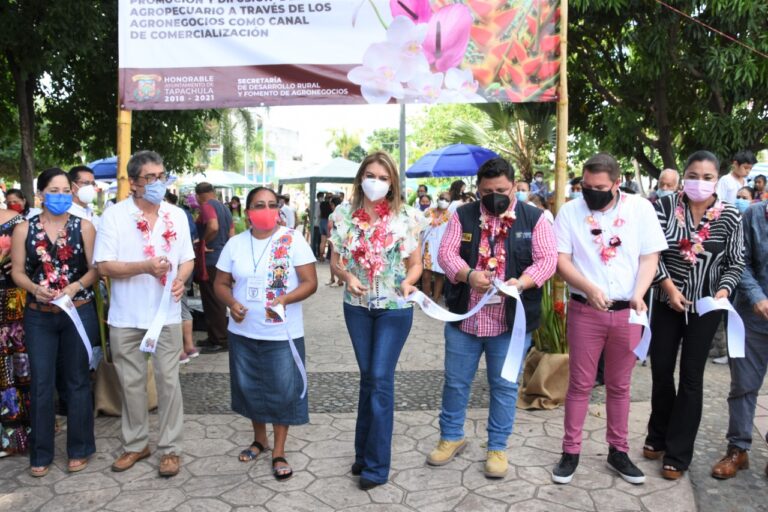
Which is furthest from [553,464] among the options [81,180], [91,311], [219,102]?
[81,180]

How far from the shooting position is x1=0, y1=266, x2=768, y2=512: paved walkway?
374 cm

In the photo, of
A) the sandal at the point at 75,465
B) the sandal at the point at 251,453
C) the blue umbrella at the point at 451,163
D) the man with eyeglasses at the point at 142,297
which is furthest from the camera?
the blue umbrella at the point at 451,163

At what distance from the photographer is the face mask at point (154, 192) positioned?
4113 mm

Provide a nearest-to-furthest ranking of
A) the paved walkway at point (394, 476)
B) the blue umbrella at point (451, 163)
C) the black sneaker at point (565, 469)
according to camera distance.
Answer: the paved walkway at point (394, 476) → the black sneaker at point (565, 469) → the blue umbrella at point (451, 163)

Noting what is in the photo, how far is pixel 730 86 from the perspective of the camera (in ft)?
33.1

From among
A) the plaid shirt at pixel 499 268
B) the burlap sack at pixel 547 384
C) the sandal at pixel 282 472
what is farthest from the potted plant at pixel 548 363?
the sandal at pixel 282 472

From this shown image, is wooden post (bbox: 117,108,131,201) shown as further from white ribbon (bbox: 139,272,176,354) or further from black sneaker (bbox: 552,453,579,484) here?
black sneaker (bbox: 552,453,579,484)

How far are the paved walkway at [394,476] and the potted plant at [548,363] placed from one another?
141 mm

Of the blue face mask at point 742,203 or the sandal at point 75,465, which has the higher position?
the blue face mask at point 742,203

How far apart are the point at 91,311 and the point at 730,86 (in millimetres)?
9737

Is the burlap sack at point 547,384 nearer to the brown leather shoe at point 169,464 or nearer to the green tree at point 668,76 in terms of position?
the brown leather shoe at point 169,464

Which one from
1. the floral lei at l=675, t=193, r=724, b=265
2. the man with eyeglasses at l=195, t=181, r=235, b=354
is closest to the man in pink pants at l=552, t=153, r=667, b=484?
the floral lei at l=675, t=193, r=724, b=265

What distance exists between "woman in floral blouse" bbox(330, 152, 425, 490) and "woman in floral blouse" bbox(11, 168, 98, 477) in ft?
5.44

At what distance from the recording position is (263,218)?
13.1 feet
